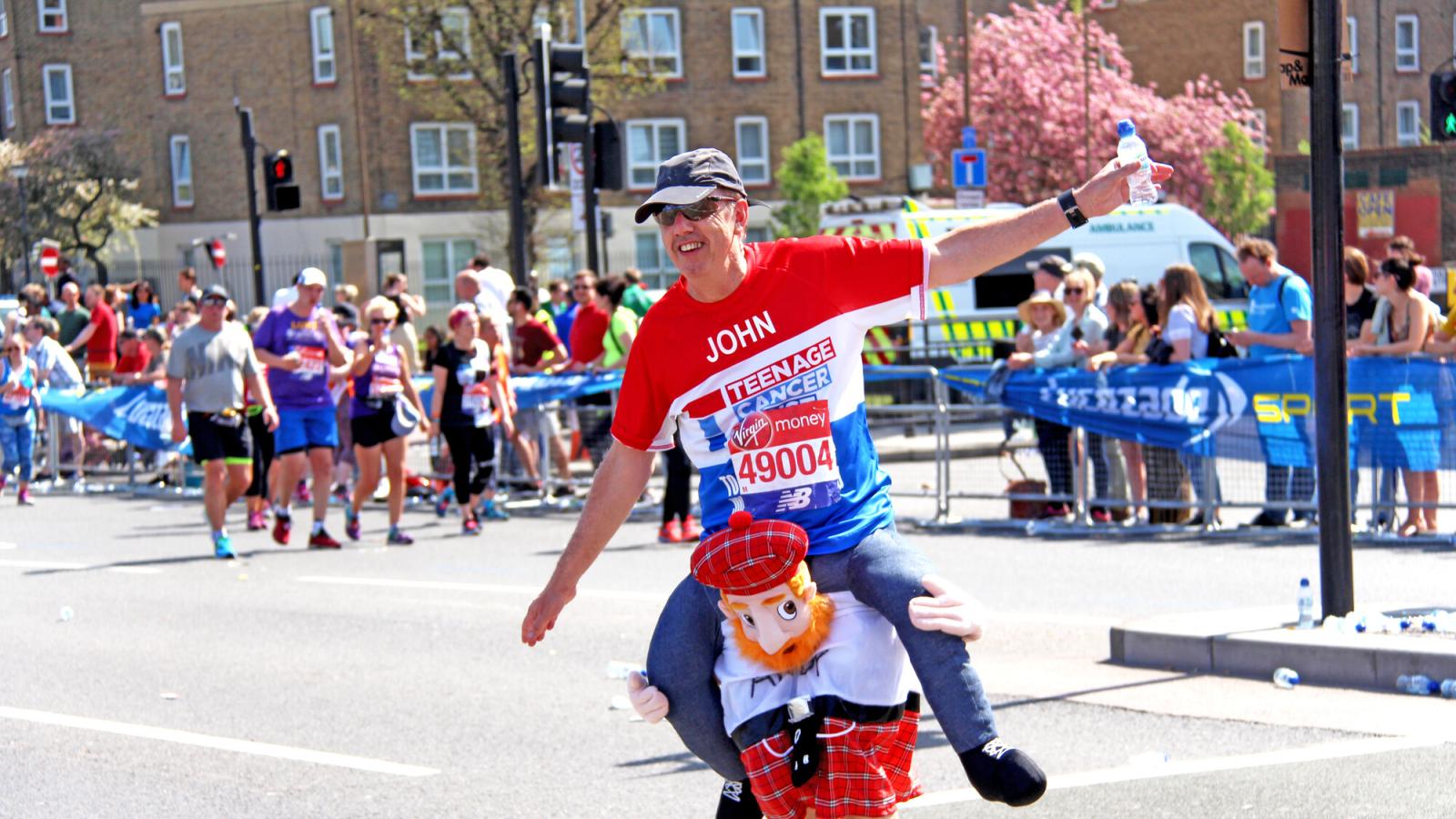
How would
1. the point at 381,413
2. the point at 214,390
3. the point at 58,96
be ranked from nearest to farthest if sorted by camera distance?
1. the point at 214,390
2. the point at 381,413
3. the point at 58,96

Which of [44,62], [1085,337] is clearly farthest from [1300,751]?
[44,62]

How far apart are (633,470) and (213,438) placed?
→ 9.55 m

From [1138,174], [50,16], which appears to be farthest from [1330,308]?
[50,16]

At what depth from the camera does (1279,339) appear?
12688 millimetres

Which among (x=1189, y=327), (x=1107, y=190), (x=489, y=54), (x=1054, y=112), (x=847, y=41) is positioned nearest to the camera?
(x=1107, y=190)

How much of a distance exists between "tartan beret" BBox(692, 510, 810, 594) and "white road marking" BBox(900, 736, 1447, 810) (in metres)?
2.43

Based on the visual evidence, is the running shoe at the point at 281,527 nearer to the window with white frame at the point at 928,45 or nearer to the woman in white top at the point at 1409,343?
the woman in white top at the point at 1409,343

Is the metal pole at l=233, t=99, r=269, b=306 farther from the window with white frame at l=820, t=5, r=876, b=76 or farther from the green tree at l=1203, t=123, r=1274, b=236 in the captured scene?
the green tree at l=1203, t=123, r=1274, b=236

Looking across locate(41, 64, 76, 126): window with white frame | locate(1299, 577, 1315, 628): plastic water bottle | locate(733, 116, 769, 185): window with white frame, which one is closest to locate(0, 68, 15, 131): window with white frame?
locate(41, 64, 76, 126): window with white frame

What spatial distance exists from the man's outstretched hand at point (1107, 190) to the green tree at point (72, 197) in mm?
50324

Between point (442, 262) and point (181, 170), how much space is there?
9.47 meters

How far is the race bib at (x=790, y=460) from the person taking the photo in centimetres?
423

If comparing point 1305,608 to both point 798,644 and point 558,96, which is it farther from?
point 558,96

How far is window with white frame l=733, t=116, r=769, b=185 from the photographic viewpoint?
54000 mm
